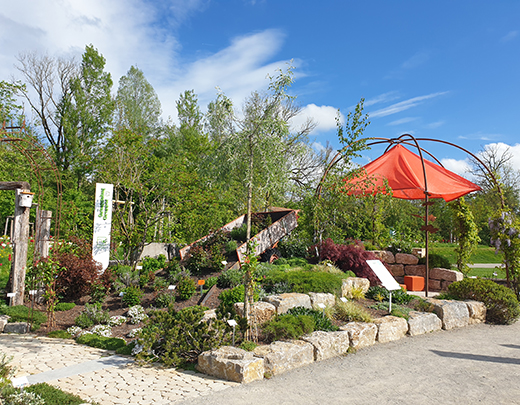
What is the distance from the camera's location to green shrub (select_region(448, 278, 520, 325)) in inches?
311

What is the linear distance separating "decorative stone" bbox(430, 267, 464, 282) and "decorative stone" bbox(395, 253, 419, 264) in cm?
53

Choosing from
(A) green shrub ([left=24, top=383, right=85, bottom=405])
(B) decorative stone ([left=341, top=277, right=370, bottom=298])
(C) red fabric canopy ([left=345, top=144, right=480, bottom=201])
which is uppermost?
(C) red fabric canopy ([left=345, top=144, right=480, bottom=201])

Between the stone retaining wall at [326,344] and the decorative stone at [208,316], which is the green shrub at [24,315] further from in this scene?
the stone retaining wall at [326,344]

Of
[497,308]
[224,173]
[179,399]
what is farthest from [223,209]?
[179,399]

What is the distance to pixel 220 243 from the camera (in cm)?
998

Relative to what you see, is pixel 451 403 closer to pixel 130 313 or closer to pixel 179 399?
pixel 179 399

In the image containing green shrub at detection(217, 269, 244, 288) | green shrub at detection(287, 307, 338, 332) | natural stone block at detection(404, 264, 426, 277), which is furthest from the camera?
natural stone block at detection(404, 264, 426, 277)

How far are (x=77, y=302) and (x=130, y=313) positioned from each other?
80.8 inches

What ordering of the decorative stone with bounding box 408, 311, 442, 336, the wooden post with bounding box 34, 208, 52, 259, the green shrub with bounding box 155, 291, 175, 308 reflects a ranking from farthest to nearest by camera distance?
the wooden post with bounding box 34, 208, 52, 259 → the green shrub with bounding box 155, 291, 175, 308 → the decorative stone with bounding box 408, 311, 442, 336

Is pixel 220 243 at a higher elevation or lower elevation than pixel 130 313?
higher

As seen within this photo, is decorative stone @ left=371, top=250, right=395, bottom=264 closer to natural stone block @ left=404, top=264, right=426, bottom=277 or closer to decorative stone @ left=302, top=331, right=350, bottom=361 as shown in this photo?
natural stone block @ left=404, top=264, right=426, bottom=277

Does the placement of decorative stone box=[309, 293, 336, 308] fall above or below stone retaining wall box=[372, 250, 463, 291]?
below

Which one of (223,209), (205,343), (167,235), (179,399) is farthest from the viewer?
(223,209)

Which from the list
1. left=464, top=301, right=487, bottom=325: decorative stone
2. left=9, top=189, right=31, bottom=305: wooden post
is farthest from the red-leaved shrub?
left=464, top=301, right=487, bottom=325: decorative stone
